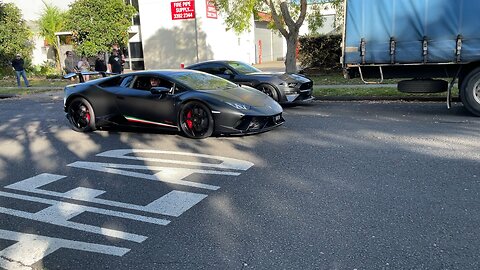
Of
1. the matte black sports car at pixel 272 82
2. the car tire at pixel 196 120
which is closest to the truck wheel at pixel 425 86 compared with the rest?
the matte black sports car at pixel 272 82

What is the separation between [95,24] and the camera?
2212 centimetres

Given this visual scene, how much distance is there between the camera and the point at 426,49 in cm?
884

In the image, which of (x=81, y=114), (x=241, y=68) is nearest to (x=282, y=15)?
(x=241, y=68)

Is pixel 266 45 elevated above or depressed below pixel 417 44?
above

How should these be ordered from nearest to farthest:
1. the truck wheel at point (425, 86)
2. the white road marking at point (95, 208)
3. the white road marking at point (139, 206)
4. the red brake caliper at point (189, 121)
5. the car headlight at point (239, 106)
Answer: the white road marking at point (95, 208) → the white road marking at point (139, 206) → the car headlight at point (239, 106) → the red brake caliper at point (189, 121) → the truck wheel at point (425, 86)

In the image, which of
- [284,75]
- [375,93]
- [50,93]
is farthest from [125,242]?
[50,93]

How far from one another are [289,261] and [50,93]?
1743 centimetres

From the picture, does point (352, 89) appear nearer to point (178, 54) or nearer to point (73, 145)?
point (73, 145)

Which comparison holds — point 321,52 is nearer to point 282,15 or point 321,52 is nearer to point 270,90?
point 282,15

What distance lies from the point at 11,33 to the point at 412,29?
24.0 m

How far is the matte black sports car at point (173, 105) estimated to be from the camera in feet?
24.0

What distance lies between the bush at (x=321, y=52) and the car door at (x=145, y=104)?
42.7 feet

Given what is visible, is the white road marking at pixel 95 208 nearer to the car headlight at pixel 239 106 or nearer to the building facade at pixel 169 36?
the car headlight at pixel 239 106

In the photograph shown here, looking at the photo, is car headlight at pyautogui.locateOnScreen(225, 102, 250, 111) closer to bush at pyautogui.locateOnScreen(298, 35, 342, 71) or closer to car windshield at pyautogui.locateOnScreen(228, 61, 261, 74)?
car windshield at pyautogui.locateOnScreen(228, 61, 261, 74)
